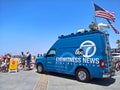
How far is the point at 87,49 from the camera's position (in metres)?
12.1

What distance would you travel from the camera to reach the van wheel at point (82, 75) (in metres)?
11.9

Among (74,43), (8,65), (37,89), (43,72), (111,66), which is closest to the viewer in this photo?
(37,89)

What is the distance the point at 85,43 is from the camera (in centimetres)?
1226

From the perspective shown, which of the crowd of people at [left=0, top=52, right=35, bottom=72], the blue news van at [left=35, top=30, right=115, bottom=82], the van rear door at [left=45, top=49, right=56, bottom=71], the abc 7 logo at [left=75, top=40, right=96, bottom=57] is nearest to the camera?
the blue news van at [left=35, top=30, right=115, bottom=82]

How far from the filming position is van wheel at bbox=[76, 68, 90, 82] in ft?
39.0

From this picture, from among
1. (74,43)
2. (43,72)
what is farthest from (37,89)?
(43,72)

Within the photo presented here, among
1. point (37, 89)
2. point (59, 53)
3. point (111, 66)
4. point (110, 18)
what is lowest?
point (37, 89)

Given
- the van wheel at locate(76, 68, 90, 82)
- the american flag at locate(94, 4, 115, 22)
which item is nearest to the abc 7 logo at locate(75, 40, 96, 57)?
the van wheel at locate(76, 68, 90, 82)

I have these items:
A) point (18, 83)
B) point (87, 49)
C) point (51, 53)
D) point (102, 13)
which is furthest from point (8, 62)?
point (102, 13)

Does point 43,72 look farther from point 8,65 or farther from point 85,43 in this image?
point 85,43

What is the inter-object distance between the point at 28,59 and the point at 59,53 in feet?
18.5

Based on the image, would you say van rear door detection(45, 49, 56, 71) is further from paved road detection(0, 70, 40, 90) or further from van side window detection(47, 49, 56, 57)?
paved road detection(0, 70, 40, 90)

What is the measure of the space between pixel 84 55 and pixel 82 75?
4.03 feet

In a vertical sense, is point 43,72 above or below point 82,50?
below
